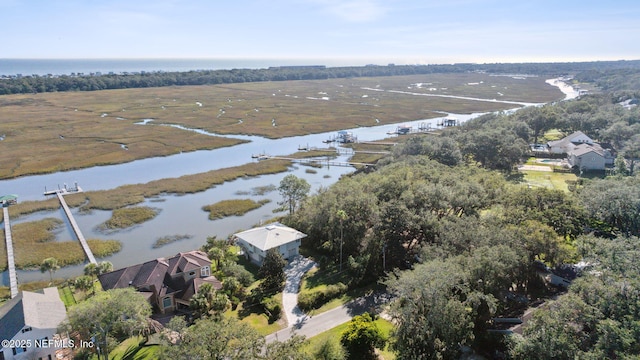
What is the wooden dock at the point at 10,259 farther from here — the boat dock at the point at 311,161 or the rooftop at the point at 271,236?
the boat dock at the point at 311,161

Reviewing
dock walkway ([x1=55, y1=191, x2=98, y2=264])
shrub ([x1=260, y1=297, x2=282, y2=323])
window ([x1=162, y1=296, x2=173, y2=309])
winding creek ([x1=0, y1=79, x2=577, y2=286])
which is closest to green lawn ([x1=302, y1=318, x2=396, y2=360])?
shrub ([x1=260, y1=297, x2=282, y2=323])

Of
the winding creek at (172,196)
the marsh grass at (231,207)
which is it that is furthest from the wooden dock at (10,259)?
the marsh grass at (231,207)

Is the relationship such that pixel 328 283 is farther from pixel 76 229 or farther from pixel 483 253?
pixel 76 229

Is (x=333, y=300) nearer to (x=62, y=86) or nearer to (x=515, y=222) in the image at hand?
(x=515, y=222)

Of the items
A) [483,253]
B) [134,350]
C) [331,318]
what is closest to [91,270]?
[134,350]

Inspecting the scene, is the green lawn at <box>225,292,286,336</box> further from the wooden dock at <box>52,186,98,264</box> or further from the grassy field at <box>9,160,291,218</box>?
the grassy field at <box>9,160,291,218</box>
